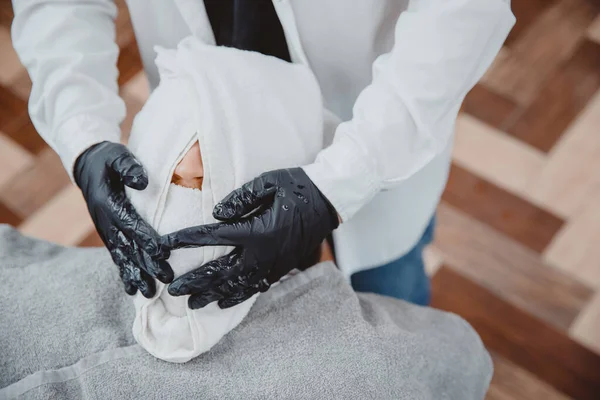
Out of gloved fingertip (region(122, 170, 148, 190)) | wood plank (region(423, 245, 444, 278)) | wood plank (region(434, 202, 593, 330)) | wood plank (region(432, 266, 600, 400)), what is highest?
gloved fingertip (region(122, 170, 148, 190))

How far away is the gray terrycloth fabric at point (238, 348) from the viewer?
0.59 m

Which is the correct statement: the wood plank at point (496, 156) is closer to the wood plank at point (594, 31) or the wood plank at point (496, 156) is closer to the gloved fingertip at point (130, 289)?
the wood plank at point (594, 31)

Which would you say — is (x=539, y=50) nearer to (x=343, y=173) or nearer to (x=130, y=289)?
(x=343, y=173)

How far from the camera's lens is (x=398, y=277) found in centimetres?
102

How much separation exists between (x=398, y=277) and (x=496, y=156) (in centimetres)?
74

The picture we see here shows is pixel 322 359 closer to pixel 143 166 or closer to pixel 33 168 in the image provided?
pixel 143 166

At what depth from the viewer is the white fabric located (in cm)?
66

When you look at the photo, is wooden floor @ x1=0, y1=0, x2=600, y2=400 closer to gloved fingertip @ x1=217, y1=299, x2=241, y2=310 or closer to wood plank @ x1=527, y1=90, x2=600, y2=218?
wood plank @ x1=527, y1=90, x2=600, y2=218

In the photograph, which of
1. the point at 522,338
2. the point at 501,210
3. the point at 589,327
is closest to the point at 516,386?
the point at 522,338

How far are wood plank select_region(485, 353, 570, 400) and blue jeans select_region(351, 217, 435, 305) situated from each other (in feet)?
1.30

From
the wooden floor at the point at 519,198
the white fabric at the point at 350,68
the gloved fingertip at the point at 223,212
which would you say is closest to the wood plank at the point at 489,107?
the wooden floor at the point at 519,198

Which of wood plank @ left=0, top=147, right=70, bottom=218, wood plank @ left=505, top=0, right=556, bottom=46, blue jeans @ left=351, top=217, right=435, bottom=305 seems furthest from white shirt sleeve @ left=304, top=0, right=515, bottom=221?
wood plank @ left=505, top=0, right=556, bottom=46

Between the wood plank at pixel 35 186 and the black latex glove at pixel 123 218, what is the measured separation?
3.05 feet

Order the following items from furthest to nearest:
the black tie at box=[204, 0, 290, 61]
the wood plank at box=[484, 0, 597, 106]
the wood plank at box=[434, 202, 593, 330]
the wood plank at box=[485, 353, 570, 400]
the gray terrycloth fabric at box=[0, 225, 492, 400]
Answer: the wood plank at box=[484, 0, 597, 106]
the wood plank at box=[434, 202, 593, 330]
the wood plank at box=[485, 353, 570, 400]
the black tie at box=[204, 0, 290, 61]
the gray terrycloth fabric at box=[0, 225, 492, 400]
